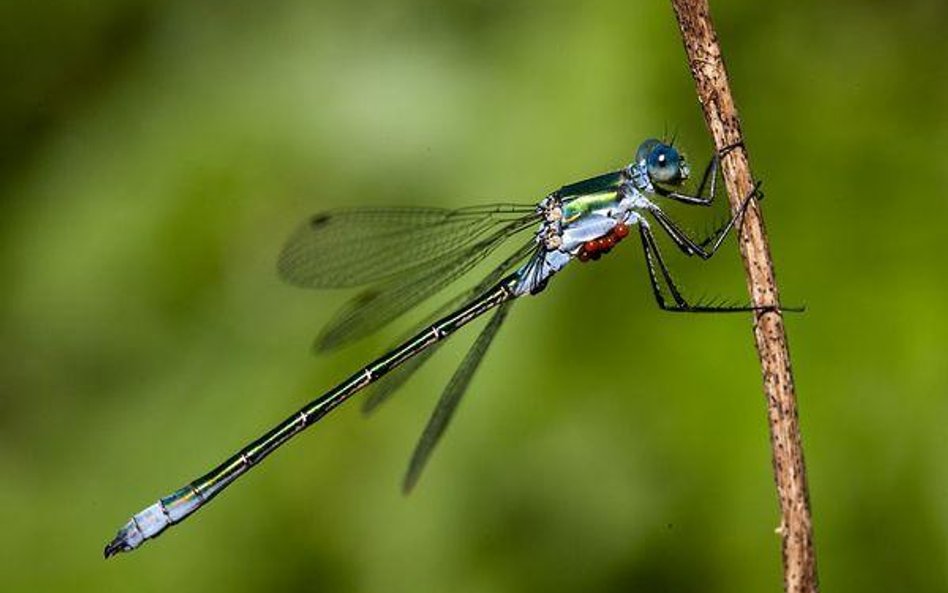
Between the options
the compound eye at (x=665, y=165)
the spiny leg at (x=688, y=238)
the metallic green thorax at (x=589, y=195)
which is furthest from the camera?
the metallic green thorax at (x=589, y=195)

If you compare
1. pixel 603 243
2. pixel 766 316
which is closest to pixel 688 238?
pixel 603 243

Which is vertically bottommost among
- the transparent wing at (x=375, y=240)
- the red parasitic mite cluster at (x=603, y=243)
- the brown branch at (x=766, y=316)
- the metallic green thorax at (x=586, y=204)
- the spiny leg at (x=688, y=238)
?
the brown branch at (x=766, y=316)

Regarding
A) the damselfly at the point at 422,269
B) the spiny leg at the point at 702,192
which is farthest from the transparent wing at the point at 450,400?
the spiny leg at the point at 702,192

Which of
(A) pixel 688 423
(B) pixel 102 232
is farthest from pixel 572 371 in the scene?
(B) pixel 102 232

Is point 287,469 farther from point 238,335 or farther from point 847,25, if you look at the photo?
point 847,25

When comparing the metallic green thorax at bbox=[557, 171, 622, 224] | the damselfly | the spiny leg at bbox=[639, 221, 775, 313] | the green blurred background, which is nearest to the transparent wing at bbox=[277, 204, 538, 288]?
the damselfly

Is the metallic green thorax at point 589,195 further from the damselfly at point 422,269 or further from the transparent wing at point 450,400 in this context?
the transparent wing at point 450,400
